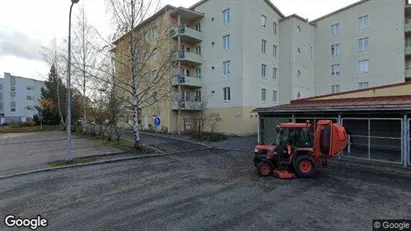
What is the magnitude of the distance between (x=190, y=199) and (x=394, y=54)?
30.4 meters

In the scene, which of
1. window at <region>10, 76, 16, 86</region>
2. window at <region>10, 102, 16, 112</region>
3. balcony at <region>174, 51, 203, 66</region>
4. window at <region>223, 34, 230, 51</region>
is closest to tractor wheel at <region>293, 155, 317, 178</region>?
window at <region>223, 34, 230, 51</region>

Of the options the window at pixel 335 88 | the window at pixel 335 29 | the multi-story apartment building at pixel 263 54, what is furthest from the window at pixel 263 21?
the window at pixel 335 88

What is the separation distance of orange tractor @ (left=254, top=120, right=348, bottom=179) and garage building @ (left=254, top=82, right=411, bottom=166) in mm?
4012

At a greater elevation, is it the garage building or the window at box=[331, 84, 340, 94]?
the window at box=[331, 84, 340, 94]

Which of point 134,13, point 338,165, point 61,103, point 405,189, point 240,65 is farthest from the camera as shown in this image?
point 61,103

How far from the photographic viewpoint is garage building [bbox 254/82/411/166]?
1087 cm

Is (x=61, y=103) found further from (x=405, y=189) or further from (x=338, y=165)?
(x=405, y=189)

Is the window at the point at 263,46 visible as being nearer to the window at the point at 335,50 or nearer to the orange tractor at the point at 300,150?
the window at the point at 335,50

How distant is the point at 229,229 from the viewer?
15.8 feet

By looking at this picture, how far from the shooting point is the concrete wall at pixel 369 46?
25781 millimetres

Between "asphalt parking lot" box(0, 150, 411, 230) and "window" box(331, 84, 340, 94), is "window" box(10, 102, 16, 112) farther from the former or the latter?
"window" box(331, 84, 340, 94)

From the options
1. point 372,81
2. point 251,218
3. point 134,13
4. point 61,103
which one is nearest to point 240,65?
point 134,13

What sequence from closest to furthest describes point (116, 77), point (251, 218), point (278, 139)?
1. point (251, 218)
2. point (278, 139)
3. point (116, 77)

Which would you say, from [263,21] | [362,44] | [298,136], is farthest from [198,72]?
[362,44]
